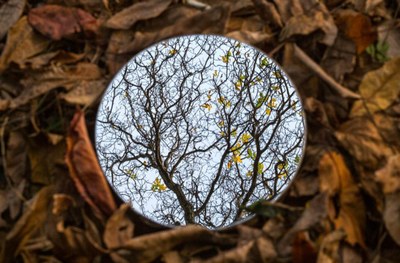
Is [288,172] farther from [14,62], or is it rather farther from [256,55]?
[14,62]

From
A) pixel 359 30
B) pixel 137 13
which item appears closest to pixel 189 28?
pixel 137 13

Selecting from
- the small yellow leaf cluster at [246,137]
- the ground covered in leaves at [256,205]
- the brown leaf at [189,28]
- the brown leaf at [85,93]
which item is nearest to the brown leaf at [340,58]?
the ground covered in leaves at [256,205]

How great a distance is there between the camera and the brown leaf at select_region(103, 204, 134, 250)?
0.56 m

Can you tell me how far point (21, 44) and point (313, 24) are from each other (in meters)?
0.27

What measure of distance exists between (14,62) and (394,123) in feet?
1.13

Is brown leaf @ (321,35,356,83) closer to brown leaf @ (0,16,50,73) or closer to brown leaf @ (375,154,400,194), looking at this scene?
brown leaf @ (375,154,400,194)

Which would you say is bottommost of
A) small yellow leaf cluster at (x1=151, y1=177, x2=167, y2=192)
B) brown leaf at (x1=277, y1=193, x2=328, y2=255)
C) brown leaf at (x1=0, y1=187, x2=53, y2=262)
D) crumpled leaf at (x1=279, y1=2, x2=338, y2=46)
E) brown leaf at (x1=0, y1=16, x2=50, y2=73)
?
brown leaf at (x1=277, y1=193, x2=328, y2=255)

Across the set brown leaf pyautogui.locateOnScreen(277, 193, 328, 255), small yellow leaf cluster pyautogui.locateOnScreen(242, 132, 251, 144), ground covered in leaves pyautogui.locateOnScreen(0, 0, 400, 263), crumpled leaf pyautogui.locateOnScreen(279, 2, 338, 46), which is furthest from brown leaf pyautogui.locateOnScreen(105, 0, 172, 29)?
small yellow leaf cluster pyautogui.locateOnScreen(242, 132, 251, 144)

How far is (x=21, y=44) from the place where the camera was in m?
0.62

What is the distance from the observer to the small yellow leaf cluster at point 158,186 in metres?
0.88

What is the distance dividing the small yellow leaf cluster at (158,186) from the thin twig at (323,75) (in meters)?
0.34

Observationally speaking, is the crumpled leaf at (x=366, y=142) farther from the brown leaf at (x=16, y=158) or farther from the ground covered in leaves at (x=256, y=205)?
the brown leaf at (x=16, y=158)

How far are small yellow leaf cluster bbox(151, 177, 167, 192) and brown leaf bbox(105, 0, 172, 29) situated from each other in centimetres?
30

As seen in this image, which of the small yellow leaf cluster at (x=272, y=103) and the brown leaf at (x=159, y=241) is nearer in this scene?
the brown leaf at (x=159, y=241)
